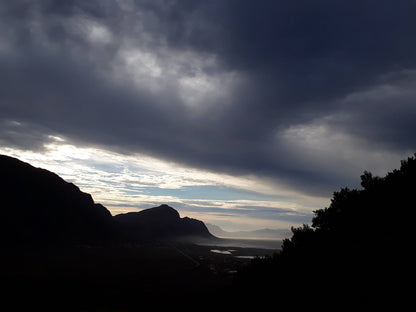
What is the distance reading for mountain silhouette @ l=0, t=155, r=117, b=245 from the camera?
407ft

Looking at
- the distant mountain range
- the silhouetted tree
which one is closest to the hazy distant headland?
the silhouetted tree

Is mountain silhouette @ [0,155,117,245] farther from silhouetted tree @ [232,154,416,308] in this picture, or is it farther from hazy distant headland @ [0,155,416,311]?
silhouetted tree @ [232,154,416,308]

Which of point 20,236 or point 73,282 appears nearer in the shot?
point 73,282

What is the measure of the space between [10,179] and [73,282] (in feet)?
387

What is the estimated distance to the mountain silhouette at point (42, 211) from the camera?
124000 mm

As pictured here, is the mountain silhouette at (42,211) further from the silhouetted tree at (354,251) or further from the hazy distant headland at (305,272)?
the silhouetted tree at (354,251)

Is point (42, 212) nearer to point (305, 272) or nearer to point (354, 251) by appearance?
point (305, 272)

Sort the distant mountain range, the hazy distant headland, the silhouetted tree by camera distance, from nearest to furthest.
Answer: the silhouetted tree < the hazy distant headland < the distant mountain range

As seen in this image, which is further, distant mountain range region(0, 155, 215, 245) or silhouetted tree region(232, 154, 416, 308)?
distant mountain range region(0, 155, 215, 245)

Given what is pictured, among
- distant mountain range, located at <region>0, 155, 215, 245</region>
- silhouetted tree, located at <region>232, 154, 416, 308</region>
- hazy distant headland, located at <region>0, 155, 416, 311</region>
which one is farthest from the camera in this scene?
distant mountain range, located at <region>0, 155, 215, 245</region>

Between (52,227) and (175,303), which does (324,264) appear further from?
(52,227)

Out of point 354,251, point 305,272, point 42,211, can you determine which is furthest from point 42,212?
point 354,251

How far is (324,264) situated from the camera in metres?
24.4

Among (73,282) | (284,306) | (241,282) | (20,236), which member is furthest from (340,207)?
(20,236)
